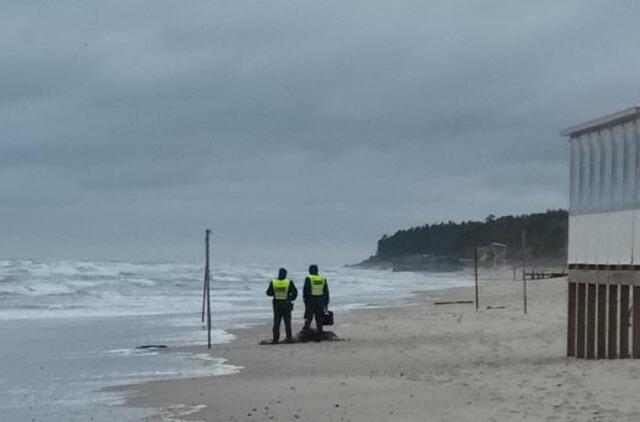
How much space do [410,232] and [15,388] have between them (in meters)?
160

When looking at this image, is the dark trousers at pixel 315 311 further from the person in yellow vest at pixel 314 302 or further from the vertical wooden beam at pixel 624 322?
the vertical wooden beam at pixel 624 322

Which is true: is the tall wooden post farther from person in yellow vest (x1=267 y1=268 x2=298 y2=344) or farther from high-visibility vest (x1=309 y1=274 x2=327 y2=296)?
high-visibility vest (x1=309 y1=274 x2=327 y2=296)

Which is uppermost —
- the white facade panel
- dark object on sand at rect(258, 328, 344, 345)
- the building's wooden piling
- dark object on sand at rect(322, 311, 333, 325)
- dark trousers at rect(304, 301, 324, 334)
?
the white facade panel

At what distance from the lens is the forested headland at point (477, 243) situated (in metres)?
121

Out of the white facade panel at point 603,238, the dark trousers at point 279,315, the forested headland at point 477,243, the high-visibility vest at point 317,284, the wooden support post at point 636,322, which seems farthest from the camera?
the forested headland at point 477,243

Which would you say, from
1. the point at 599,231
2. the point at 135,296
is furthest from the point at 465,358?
the point at 135,296

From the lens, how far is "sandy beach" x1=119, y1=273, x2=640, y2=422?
34.8 feet

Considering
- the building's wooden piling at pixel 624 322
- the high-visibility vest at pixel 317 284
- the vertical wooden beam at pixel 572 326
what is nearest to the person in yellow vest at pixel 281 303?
the high-visibility vest at pixel 317 284

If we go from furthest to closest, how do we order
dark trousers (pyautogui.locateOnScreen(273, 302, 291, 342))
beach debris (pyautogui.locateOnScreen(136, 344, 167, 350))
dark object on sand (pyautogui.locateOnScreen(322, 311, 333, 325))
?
dark object on sand (pyautogui.locateOnScreen(322, 311, 333, 325)), dark trousers (pyautogui.locateOnScreen(273, 302, 291, 342)), beach debris (pyautogui.locateOnScreen(136, 344, 167, 350))

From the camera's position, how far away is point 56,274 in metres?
63.4

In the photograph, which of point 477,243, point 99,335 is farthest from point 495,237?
point 99,335

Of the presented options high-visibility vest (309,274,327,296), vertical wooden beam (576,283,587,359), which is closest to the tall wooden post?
vertical wooden beam (576,283,587,359)

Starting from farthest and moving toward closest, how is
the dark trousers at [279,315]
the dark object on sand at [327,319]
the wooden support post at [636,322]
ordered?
1. the dark object on sand at [327,319]
2. the dark trousers at [279,315]
3. the wooden support post at [636,322]

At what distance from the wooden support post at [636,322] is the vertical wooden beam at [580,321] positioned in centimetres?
149
